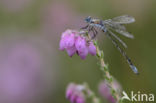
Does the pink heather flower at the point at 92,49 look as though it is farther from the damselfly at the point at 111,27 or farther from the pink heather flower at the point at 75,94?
the pink heather flower at the point at 75,94

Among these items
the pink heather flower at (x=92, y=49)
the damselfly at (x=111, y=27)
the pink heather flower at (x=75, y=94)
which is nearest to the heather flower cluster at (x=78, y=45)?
the pink heather flower at (x=92, y=49)

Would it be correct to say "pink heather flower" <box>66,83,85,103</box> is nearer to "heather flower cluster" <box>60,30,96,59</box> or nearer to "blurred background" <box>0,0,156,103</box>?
"heather flower cluster" <box>60,30,96,59</box>

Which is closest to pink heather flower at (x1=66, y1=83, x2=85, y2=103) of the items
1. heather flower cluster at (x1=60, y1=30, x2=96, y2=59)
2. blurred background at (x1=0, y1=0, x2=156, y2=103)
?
heather flower cluster at (x1=60, y1=30, x2=96, y2=59)

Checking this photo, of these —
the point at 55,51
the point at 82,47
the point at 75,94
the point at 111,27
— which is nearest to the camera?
the point at 82,47

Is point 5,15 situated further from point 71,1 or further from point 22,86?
point 22,86

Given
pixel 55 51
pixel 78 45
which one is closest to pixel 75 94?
pixel 78 45

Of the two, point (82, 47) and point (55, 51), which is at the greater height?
point (55, 51)

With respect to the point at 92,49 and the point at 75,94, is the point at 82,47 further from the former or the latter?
the point at 75,94
